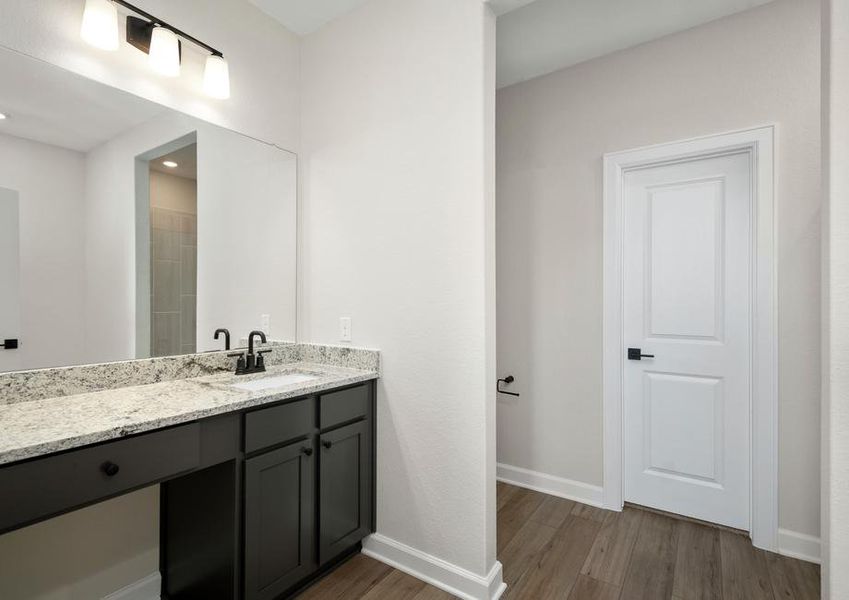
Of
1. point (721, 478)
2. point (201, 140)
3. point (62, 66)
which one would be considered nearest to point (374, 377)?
point (201, 140)

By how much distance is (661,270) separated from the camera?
2.43 m

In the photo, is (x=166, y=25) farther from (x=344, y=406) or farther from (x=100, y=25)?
(x=344, y=406)

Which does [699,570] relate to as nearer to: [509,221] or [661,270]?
[661,270]

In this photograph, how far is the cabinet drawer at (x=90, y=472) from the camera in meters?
1.03

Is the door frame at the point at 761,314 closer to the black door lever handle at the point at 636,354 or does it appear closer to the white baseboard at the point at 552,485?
the black door lever handle at the point at 636,354

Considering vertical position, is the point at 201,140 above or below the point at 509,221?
above

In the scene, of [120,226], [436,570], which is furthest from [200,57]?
[436,570]

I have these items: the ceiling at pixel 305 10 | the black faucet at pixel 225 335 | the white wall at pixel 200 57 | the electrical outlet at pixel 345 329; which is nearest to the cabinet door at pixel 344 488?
the electrical outlet at pixel 345 329

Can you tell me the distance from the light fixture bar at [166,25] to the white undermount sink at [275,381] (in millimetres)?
1571

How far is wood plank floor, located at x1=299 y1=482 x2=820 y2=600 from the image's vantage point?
1776 millimetres

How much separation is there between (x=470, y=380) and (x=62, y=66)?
80.5 inches

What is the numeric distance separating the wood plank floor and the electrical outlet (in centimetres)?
111

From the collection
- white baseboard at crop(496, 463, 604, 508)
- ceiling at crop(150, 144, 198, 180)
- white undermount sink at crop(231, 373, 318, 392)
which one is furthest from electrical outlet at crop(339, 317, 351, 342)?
white baseboard at crop(496, 463, 604, 508)

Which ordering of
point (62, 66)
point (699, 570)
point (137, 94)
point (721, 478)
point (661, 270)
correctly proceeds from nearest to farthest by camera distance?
point (62, 66), point (137, 94), point (699, 570), point (721, 478), point (661, 270)
